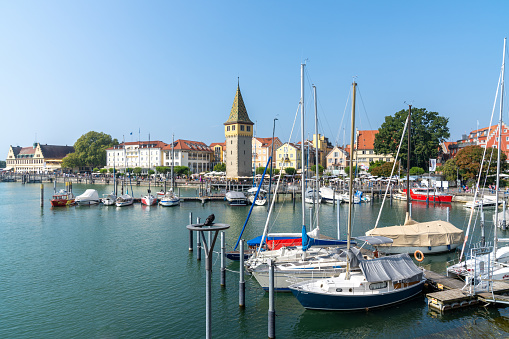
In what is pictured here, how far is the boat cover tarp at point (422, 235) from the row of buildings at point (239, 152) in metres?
51.7

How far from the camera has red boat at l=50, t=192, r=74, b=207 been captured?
65188 millimetres

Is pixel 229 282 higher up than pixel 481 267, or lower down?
lower down

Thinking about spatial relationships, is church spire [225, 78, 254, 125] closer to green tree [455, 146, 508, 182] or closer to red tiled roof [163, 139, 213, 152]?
red tiled roof [163, 139, 213, 152]

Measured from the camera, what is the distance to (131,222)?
50312 millimetres

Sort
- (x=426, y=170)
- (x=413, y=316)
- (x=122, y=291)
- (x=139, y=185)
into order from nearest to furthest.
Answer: (x=413, y=316)
(x=122, y=291)
(x=426, y=170)
(x=139, y=185)

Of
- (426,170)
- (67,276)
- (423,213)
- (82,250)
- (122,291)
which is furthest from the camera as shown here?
(426,170)

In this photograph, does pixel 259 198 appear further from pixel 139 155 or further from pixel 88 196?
pixel 139 155

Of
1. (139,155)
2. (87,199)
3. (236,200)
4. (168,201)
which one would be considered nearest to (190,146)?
(139,155)

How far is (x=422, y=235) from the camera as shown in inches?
1196

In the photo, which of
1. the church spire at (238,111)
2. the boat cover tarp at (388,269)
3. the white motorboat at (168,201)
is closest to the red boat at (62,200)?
the white motorboat at (168,201)

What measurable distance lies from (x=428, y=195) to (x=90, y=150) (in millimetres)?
141285

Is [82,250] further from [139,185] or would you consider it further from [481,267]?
[139,185]

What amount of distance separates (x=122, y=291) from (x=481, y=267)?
826 inches

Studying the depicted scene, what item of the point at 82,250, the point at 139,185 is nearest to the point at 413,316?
the point at 82,250
